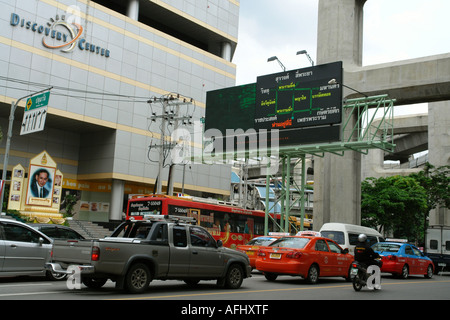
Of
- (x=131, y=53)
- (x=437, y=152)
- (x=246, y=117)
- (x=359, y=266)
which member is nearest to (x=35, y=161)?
(x=246, y=117)

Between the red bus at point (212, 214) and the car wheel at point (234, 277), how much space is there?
952 cm

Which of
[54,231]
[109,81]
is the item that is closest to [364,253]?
[54,231]

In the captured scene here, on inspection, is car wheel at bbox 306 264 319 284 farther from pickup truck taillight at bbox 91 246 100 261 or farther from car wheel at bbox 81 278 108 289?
pickup truck taillight at bbox 91 246 100 261

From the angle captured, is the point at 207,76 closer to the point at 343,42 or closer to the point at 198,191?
the point at 198,191

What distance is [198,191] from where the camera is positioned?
5306cm

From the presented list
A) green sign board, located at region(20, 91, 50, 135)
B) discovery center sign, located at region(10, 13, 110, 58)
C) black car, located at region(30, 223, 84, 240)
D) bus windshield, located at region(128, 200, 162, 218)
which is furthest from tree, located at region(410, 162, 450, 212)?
black car, located at region(30, 223, 84, 240)

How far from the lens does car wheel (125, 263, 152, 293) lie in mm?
10508

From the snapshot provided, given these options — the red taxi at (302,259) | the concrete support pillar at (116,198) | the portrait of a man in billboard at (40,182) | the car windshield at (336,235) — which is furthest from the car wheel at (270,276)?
the concrete support pillar at (116,198)

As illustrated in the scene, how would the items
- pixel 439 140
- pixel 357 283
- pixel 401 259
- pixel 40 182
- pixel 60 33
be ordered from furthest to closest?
pixel 439 140
pixel 60 33
pixel 40 182
pixel 401 259
pixel 357 283

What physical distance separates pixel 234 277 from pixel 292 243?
3240mm

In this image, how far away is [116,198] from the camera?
43531 mm

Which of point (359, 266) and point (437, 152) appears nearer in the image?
point (359, 266)

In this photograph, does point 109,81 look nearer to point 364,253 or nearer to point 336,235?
point 336,235
